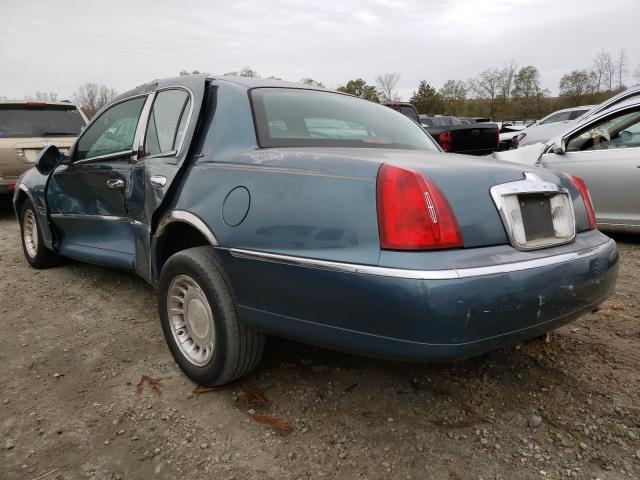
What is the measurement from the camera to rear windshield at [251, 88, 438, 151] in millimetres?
2293

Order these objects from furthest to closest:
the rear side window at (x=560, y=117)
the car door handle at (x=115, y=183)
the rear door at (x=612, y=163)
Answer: the rear side window at (x=560, y=117) → the rear door at (x=612, y=163) → the car door handle at (x=115, y=183)

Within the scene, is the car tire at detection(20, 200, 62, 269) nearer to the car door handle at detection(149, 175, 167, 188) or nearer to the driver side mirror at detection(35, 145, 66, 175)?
the driver side mirror at detection(35, 145, 66, 175)

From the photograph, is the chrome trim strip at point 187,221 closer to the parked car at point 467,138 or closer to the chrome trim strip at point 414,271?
the chrome trim strip at point 414,271

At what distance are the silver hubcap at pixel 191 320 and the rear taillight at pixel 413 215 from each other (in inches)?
38.2

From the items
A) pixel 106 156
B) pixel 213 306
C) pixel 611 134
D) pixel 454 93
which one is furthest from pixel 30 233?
pixel 454 93

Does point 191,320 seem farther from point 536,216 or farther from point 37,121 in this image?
point 37,121

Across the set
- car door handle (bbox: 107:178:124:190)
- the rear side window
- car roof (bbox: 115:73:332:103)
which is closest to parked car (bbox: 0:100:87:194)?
car door handle (bbox: 107:178:124:190)

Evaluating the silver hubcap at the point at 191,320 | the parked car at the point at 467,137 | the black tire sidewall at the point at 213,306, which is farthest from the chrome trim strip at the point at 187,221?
the parked car at the point at 467,137

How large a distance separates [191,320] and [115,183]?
1206 millimetres

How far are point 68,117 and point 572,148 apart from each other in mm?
7159

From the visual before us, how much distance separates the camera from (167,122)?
284 cm

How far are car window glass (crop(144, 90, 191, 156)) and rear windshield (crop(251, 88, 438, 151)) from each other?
18.6 inches

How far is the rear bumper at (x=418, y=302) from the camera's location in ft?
5.31

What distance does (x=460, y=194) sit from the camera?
5.84ft
